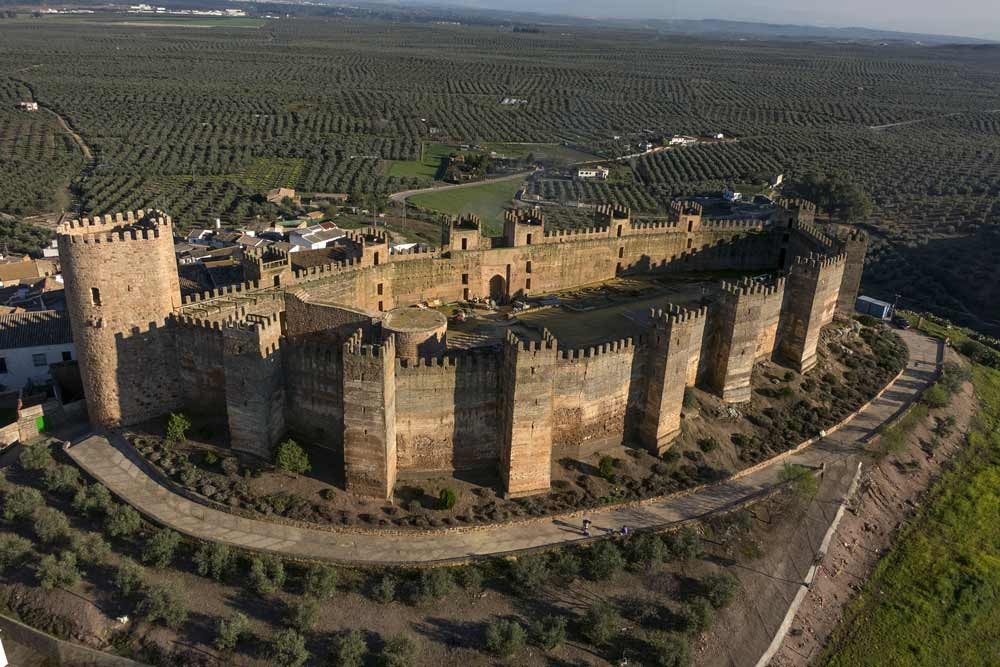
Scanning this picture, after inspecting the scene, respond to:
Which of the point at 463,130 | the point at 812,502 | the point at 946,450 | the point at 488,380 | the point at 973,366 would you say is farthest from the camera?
the point at 463,130

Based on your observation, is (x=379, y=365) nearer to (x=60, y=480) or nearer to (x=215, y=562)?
(x=215, y=562)

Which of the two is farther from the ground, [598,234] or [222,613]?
[598,234]

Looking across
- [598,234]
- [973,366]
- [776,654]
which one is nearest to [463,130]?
[598,234]

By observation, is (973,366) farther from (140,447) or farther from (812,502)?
(140,447)

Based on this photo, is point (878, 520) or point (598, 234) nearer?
point (878, 520)

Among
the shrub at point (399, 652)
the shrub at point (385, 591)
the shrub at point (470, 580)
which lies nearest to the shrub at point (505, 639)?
the shrub at point (470, 580)

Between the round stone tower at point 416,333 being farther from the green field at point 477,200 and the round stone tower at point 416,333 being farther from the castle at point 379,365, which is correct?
the green field at point 477,200

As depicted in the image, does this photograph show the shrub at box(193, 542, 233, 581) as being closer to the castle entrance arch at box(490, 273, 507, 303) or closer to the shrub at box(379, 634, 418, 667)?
the shrub at box(379, 634, 418, 667)

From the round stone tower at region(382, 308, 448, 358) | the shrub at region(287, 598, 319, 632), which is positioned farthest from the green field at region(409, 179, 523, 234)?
the shrub at region(287, 598, 319, 632)
